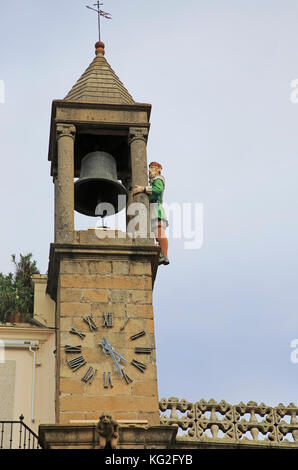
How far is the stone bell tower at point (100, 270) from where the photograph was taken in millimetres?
17375

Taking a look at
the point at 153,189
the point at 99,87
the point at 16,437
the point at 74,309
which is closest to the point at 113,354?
the point at 74,309

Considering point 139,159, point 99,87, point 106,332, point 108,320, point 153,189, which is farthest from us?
point 99,87

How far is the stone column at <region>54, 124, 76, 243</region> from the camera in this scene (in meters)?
19.0

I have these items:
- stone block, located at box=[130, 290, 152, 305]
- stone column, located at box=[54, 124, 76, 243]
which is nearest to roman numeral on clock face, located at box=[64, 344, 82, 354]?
stone block, located at box=[130, 290, 152, 305]

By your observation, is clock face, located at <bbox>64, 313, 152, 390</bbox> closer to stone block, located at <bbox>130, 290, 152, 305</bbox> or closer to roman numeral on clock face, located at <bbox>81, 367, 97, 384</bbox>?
roman numeral on clock face, located at <bbox>81, 367, 97, 384</bbox>

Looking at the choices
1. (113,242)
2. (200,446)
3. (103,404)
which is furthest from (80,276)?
(200,446)

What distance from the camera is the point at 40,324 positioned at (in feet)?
64.7

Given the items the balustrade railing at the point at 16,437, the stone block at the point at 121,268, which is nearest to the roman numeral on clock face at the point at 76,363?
the balustrade railing at the point at 16,437

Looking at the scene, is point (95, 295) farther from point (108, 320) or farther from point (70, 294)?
point (108, 320)

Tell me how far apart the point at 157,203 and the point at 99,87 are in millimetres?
2649

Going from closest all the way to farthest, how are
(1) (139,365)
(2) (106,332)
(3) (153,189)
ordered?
(1) (139,365)
(2) (106,332)
(3) (153,189)

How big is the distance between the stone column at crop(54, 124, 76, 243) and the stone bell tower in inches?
0.7

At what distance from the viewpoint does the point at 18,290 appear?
21.1 meters
